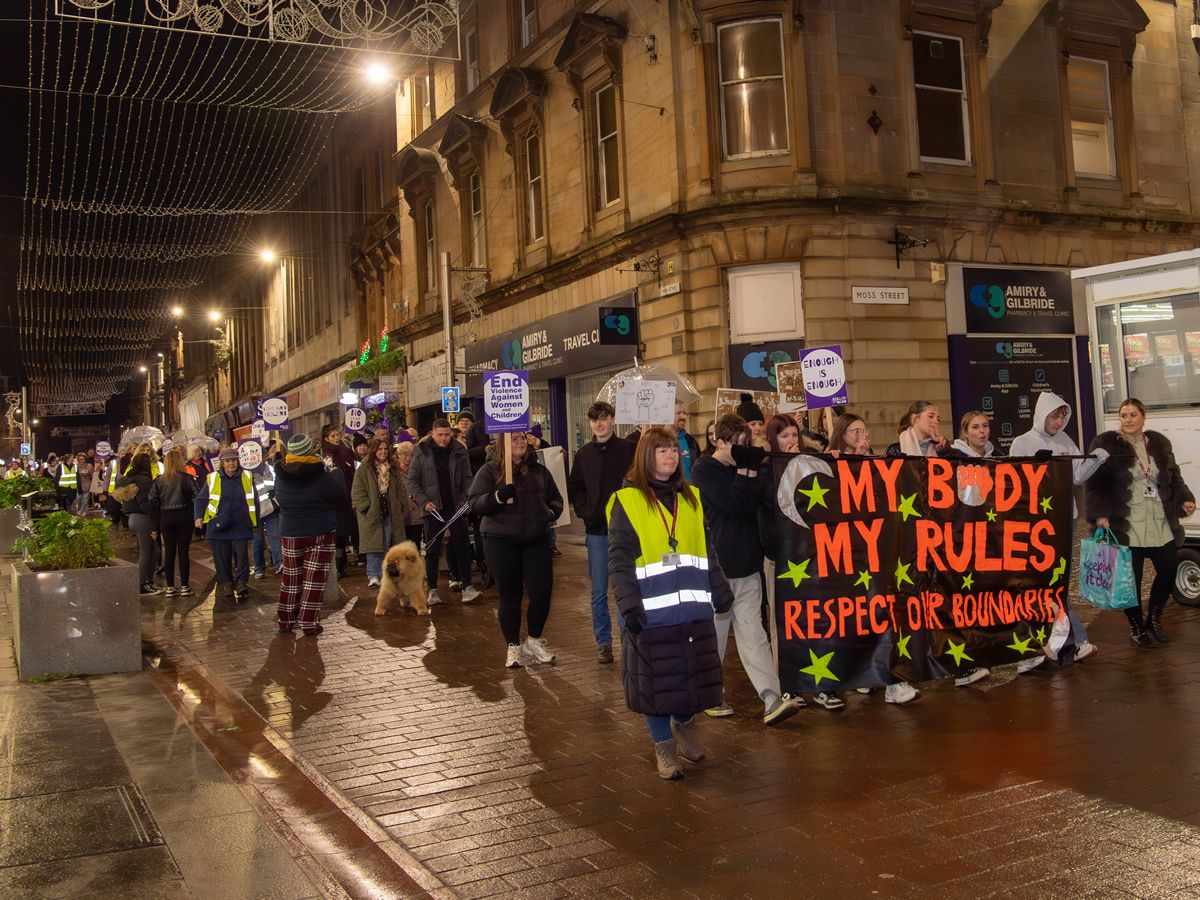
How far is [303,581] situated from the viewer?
1112 centimetres

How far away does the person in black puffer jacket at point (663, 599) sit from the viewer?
5695 millimetres

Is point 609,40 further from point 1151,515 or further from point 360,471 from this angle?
point 1151,515

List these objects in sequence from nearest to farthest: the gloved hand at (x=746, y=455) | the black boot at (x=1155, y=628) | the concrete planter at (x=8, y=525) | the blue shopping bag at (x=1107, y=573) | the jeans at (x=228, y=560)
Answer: the gloved hand at (x=746, y=455) < the blue shopping bag at (x=1107, y=573) < the black boot at (x=1155, y=628) < the jeans at (x=228, y=560) < the concrete planter at (x=8, y=525)

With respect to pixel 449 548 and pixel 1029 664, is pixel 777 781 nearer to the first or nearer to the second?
pixel 1029 664

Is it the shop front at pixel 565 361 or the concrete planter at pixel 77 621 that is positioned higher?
the shop front at pixel 565 361

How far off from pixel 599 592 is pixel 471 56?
899 inches

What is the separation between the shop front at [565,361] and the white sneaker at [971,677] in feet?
45.0

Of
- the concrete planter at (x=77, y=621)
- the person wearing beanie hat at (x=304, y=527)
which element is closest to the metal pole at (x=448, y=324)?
the person wearing beanie hat at (x=304, y=527)

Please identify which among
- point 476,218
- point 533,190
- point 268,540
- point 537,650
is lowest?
point 537,650

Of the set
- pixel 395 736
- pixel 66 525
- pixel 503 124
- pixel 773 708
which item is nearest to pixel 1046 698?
pixel 773 708

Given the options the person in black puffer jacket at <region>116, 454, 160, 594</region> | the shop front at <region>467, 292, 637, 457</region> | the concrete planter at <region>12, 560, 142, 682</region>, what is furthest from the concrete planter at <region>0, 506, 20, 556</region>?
the concrete planter at <region>12, 560, 142, 682</region>

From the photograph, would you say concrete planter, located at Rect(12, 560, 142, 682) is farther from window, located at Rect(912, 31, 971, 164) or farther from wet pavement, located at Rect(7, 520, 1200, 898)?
window, located at Rect(912, 31, 971, 164)

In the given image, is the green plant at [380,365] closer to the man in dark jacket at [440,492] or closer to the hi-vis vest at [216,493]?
the hi-vis vest at [216,493]

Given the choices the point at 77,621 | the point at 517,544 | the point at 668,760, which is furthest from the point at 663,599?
the point at 77,621
